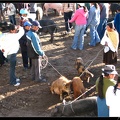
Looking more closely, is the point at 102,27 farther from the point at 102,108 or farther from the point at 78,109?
the point at 102,108

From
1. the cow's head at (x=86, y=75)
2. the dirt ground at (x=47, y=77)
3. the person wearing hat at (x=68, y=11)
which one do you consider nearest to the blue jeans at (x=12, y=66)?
the dirt ground at (x=47, y=77)

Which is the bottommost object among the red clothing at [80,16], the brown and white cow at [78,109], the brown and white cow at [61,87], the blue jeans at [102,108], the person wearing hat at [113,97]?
the brown and white cow at [78,109]

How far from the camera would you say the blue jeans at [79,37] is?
9602mm

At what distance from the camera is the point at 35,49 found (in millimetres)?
7301

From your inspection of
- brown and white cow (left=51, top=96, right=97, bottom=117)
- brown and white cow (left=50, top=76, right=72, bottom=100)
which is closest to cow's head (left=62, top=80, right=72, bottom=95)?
brown and white cow (left=50, top=76, right=72, bottom=100)

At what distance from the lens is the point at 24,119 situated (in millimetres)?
6262

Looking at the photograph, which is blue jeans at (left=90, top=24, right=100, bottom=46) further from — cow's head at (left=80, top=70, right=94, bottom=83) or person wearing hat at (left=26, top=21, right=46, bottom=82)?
person wearing hat at (left=26, top=21, right=46, bottom=82)

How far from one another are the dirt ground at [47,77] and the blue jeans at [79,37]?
197 millimetres

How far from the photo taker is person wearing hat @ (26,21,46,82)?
7.19 m

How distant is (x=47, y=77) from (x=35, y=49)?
3.66ft

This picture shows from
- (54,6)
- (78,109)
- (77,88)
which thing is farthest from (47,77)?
(54,6)

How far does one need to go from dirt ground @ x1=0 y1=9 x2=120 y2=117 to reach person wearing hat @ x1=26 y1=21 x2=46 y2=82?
0.24 metres

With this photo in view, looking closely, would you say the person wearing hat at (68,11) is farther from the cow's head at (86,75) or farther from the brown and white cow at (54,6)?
the cow's head at (86,75)

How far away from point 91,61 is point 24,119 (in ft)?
11.1
